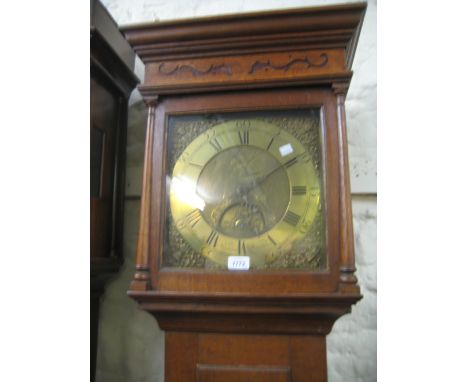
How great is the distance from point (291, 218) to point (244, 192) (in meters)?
0.10

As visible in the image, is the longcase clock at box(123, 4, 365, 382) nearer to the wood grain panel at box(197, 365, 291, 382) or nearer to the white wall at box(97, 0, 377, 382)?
the wood grain panel at box(197, 365, 291, 382)

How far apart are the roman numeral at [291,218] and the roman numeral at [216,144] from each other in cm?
18

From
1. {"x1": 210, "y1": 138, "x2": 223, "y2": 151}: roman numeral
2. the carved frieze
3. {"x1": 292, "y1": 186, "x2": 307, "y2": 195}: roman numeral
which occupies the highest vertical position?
the carved frieze

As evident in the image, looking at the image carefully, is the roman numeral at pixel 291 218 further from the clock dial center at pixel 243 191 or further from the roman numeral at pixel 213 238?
the roman numeral at pixel 213 238

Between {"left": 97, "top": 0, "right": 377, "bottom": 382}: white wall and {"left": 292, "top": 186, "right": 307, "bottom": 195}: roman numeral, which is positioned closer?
{"left": 292, "top": 186, "right": 307, "bottom": 195}: roman numeral

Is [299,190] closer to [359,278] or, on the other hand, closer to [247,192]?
[247,192]

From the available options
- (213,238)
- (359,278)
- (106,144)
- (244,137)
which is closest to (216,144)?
(244,137)

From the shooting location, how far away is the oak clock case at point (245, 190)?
27.0 inches

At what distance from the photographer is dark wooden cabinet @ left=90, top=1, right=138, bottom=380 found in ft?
2.84

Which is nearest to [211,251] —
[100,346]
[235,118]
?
[235,118]

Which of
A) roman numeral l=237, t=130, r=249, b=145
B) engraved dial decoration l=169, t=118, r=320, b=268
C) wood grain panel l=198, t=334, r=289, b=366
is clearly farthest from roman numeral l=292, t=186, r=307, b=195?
wood grain panel l=198, t=334, r=289, b=366

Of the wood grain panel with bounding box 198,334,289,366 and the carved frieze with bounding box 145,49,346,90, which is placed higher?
the carved frieze with bounding box 145,49,346,90

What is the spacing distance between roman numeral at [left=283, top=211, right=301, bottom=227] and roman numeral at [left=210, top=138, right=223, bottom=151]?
18cm

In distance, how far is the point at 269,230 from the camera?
2.27 ft
